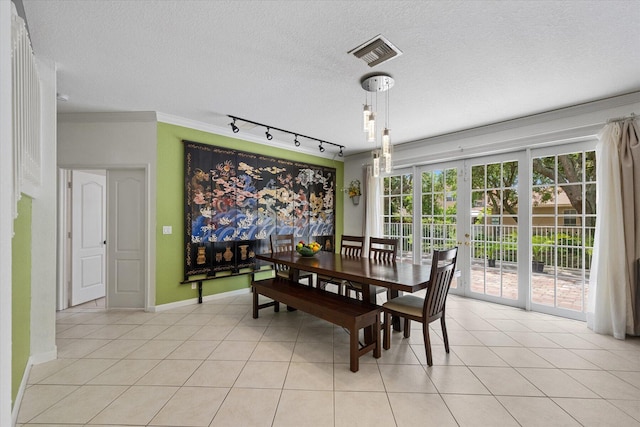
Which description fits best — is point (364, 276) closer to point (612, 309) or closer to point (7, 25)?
point (7, 25)

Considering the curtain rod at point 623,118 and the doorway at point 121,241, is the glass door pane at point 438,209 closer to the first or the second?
the curtain rod at point 623,118

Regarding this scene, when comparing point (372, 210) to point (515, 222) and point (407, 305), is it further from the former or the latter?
point (407, 305)

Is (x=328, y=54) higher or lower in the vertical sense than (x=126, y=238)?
higher

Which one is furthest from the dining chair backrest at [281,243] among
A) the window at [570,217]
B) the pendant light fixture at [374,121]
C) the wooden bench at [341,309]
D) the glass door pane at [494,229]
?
the window at [570,217]

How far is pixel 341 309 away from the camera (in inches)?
102

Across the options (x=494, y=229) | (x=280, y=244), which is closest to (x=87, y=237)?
(x=280, y=244)

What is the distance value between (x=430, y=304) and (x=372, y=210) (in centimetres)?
311

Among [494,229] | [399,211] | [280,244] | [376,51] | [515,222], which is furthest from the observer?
[399,211]

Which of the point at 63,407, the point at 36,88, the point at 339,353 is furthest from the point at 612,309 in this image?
the point at 36,88

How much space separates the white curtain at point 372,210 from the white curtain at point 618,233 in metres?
3.05

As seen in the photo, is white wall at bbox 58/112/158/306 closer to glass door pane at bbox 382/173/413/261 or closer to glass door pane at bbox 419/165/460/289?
glass door pane at bbox 382/173/413/261

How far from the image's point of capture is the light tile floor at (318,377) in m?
1.86

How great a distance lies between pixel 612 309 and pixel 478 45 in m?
3.07

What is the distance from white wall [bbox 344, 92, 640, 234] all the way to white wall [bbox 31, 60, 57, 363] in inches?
182
